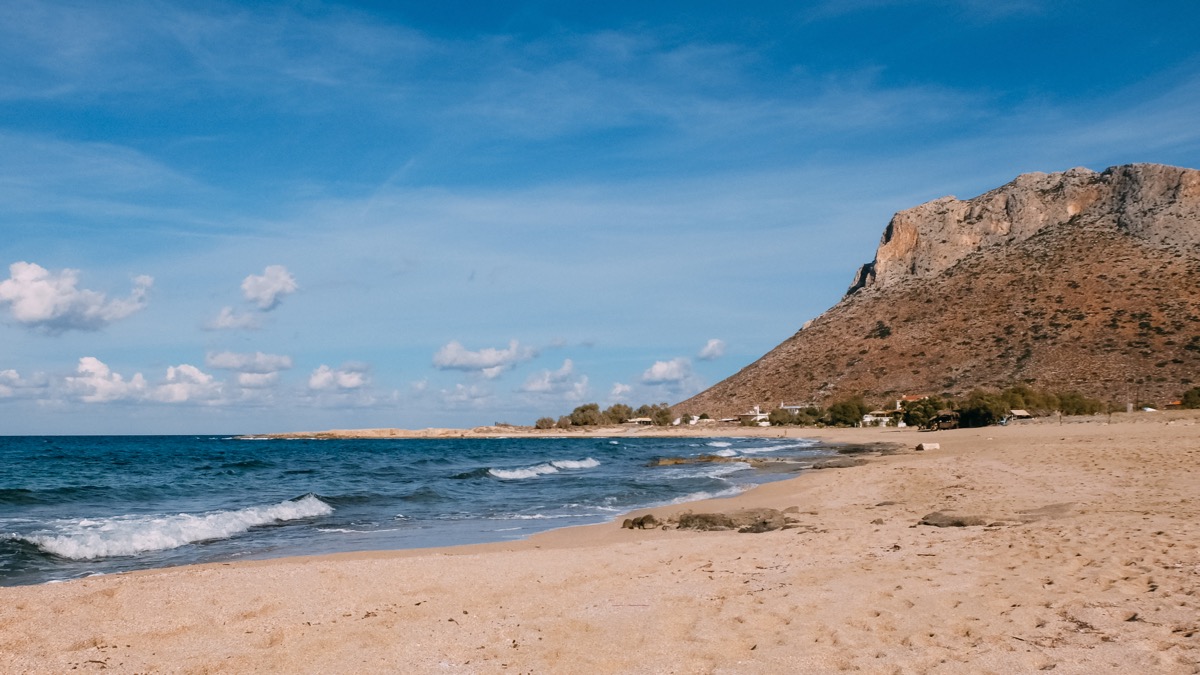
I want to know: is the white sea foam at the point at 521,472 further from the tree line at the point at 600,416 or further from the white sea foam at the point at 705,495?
the tree line at the point at 600,416

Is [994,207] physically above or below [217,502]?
above

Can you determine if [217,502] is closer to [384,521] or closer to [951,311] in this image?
[384,521]

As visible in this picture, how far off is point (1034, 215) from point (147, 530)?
103 m

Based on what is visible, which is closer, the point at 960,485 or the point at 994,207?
the point at 960,485

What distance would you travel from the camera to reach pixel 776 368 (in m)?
105

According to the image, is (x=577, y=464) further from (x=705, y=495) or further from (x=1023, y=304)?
(x=1023, y=304)

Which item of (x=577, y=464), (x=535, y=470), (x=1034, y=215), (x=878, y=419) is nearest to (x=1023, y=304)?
(x=1034, y=215)

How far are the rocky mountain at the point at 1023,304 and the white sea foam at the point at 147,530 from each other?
64088mm

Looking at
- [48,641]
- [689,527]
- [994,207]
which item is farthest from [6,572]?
[994,207]

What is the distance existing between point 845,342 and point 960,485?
81086 mm

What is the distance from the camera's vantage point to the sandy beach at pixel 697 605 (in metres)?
6.34

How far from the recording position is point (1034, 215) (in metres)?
96.9

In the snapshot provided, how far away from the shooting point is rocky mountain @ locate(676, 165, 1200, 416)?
69625mm

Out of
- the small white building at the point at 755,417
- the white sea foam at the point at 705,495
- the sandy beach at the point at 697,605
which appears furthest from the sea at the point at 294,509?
the small white building at the point at 755,417
